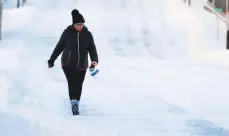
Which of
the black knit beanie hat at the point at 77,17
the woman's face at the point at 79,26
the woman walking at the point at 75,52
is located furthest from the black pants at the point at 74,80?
the black knit beanie hat at the point at 77,17

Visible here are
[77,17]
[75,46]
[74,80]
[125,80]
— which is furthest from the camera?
[125,80]

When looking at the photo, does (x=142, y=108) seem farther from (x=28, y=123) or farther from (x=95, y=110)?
(x=28, y=123)

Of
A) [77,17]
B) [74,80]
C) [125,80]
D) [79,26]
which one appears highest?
[77,17]

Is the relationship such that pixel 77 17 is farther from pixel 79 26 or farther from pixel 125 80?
pixel 125 80

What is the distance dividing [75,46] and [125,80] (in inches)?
219

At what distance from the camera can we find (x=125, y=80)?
1461cm

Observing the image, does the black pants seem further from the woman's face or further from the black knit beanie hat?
the black knit beanie hat

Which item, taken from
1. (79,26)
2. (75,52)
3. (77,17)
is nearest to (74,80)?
(75,52)

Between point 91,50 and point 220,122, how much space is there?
7.15ft

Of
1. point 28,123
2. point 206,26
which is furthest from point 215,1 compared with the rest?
point 28,123

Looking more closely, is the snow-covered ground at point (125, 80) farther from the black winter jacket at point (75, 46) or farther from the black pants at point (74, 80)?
the black winter jacket at point (75, 46)

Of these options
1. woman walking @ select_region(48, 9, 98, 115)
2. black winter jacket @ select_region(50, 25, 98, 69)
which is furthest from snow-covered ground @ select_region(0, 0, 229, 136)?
black winter jacket @ select_region(50, 25, 98, 69)

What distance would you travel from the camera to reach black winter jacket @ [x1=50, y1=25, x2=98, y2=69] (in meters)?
9.09

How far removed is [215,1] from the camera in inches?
1323
